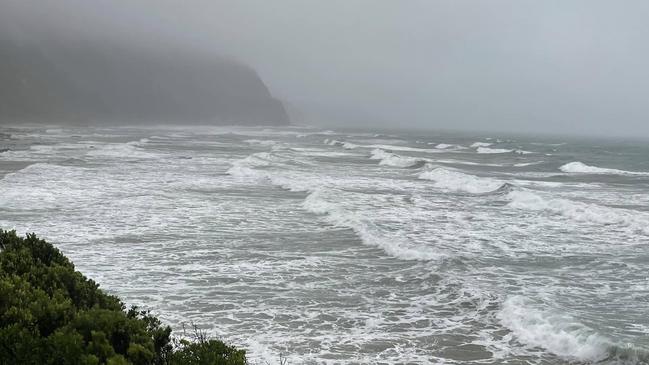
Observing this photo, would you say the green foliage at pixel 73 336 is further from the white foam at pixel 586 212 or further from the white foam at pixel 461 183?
the white foam at pixel 461 183

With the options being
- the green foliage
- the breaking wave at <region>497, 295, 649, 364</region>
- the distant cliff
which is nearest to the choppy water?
the breaking wave at <region>497, 295, 649, 364</region>

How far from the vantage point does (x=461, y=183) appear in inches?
1334

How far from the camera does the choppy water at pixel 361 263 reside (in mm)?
9375

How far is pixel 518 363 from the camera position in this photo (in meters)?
8.56

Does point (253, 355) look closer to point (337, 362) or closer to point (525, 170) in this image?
point (337, 362)

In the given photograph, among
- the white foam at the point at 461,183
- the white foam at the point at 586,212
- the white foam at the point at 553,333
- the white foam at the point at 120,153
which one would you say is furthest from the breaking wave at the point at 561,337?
the white foam at the point at 120,153

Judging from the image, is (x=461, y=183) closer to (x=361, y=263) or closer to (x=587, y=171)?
(x=361, y=263)

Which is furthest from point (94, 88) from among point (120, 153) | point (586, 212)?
point (586, 212)

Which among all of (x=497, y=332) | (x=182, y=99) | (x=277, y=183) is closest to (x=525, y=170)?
(x=277, y=183)

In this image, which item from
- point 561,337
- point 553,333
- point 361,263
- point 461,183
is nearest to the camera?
point 561,337

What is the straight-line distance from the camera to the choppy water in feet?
30.8

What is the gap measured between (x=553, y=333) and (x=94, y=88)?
169994 millimetres

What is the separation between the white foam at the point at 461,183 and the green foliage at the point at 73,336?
2674 centimetres

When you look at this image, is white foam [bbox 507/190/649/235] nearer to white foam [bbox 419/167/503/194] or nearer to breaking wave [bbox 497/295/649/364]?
white foam [bbox 419/167/503/194]
